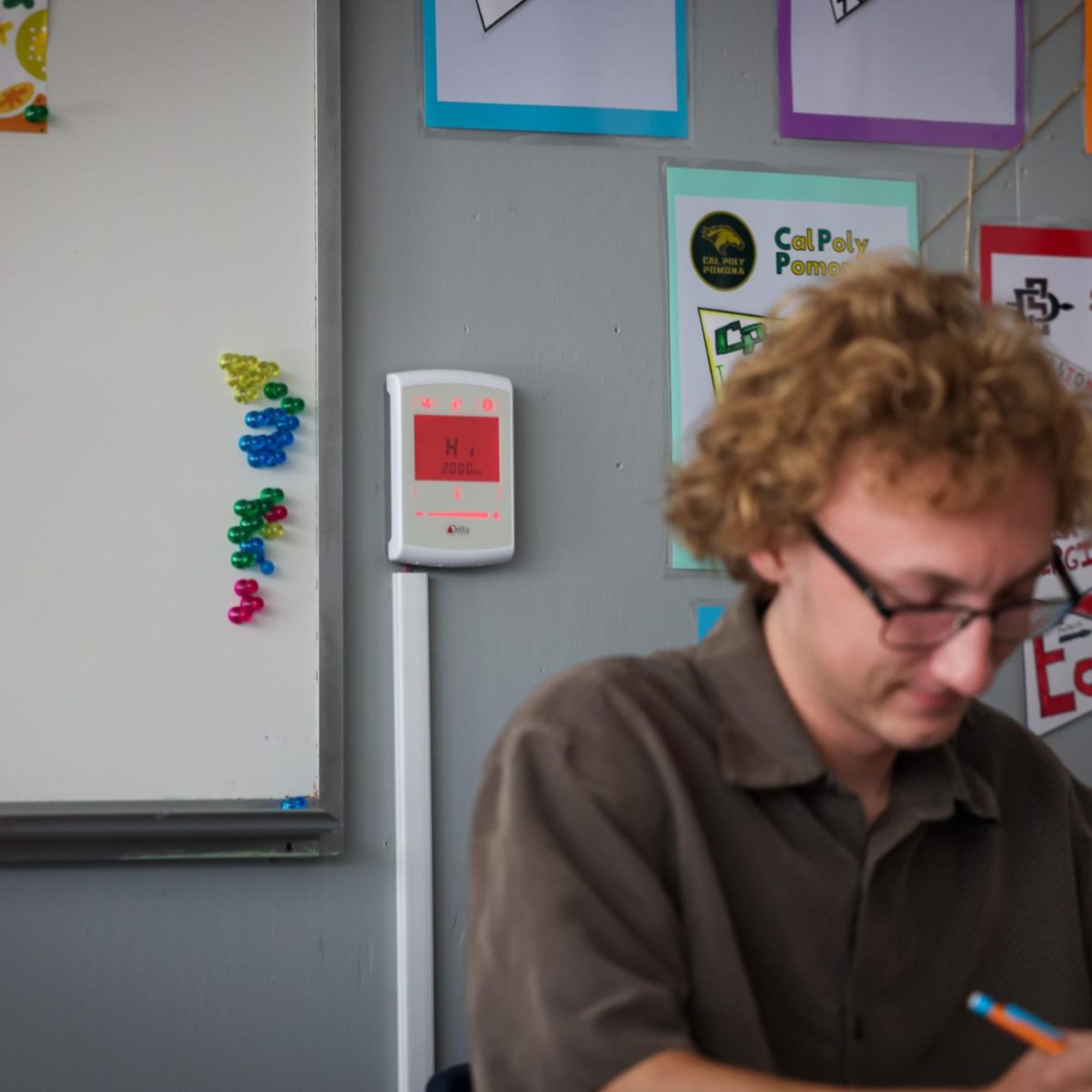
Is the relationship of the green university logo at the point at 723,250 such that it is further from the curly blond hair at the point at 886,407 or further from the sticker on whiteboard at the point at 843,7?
the curly blond hair at the point at 886,407

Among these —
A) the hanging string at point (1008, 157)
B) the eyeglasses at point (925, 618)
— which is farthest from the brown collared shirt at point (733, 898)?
the hanging string at point (1008, 157)

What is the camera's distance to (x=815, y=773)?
40.1 inches

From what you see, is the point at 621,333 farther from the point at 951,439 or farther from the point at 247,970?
the point at 951,439

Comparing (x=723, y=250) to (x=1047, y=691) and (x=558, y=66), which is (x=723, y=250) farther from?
(x=1047, y=691)

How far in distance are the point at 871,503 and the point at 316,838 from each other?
1.14 meters

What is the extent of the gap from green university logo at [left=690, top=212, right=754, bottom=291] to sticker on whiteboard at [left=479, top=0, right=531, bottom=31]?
1.26 ft

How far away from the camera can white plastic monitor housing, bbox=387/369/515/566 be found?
1.93 m

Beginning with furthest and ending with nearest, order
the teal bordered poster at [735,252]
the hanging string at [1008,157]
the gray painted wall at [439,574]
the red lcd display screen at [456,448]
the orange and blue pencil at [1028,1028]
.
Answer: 1. the hanging string at [1008,157]
2. the teal bordered poster at [735,252]
3. the red lcd display screen at [456,448]
4. the gray painted wall at [439,574]
5. the orange and blue pencil at [1028,1028]

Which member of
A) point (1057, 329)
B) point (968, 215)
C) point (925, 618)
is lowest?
point (925, 618)

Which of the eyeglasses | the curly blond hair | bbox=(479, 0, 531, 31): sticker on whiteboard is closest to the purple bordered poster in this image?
bbox=(479, 0, 531, 31): sticker on whiteboard


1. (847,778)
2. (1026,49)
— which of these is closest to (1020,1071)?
(847,778)

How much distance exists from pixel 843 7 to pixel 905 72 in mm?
129

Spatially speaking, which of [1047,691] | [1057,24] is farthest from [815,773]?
[1057,24]

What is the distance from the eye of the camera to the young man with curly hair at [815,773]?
2.99ft
